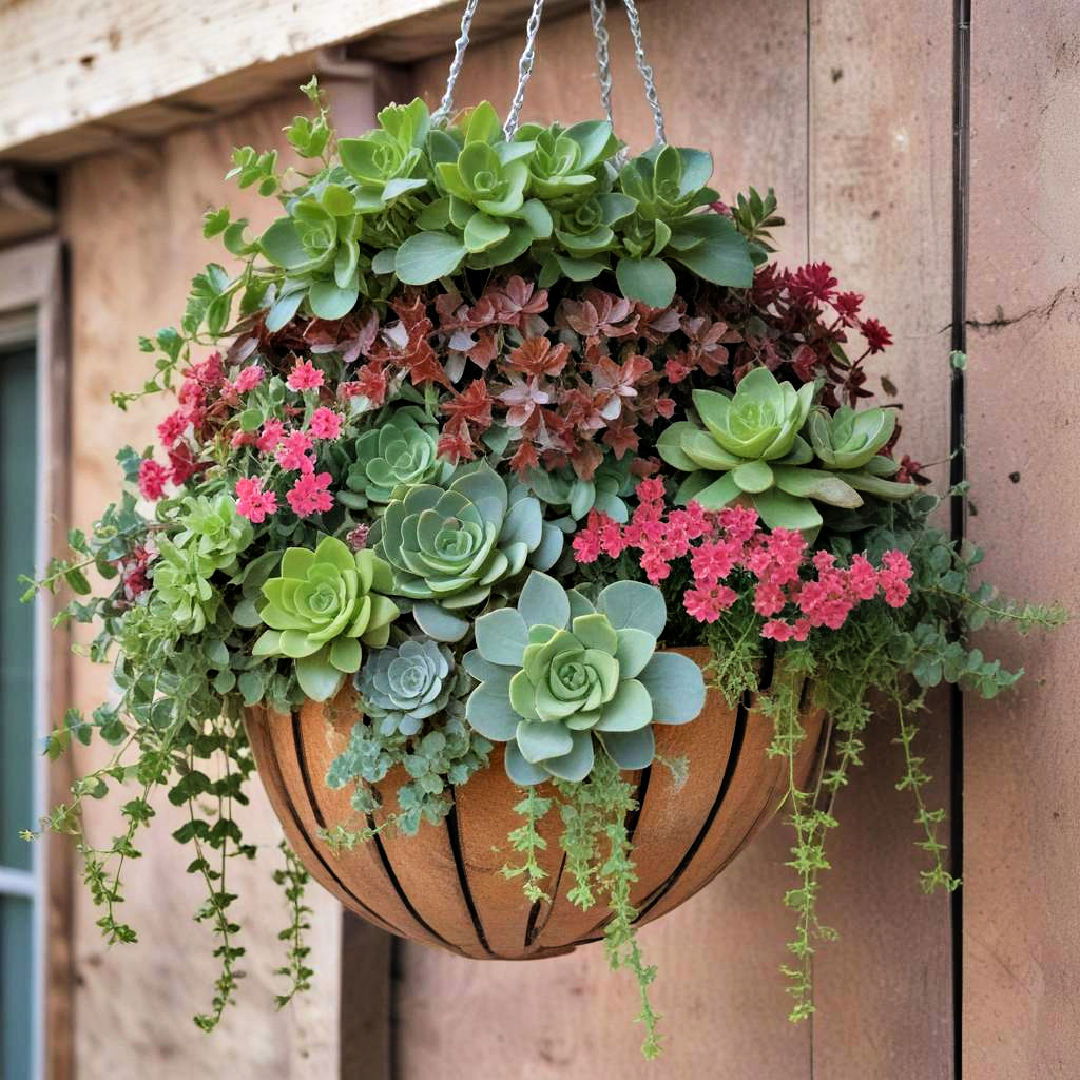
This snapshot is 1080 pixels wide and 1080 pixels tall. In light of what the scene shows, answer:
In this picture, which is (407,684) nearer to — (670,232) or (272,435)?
(272,435)

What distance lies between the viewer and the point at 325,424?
811 millimetres

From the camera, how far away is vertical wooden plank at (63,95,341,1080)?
1.56 metres

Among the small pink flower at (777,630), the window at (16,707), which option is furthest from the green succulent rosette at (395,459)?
the window at (16,707)

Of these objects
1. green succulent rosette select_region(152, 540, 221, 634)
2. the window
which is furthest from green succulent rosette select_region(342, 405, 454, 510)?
the window

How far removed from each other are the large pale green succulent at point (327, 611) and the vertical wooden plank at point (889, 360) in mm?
527

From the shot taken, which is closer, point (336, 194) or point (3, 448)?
point (336, 194)

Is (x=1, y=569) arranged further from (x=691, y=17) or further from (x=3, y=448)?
(x=691, y=17)

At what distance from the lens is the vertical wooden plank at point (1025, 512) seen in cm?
100

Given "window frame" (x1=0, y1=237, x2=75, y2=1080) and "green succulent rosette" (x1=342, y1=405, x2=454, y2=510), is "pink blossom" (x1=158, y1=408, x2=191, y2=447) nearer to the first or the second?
"green succulent rosette" (x1=342, y1=405, x2=454, y2=510)

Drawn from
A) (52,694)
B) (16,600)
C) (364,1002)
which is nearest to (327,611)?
(364,1002)

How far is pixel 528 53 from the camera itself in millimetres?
876

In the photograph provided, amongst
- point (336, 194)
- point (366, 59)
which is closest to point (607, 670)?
point (336, 194)

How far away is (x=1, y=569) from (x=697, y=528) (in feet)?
5.76

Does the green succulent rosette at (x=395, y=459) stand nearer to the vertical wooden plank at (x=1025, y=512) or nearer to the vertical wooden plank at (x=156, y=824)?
the vertical wooden plank at (x=1025, y=512)
